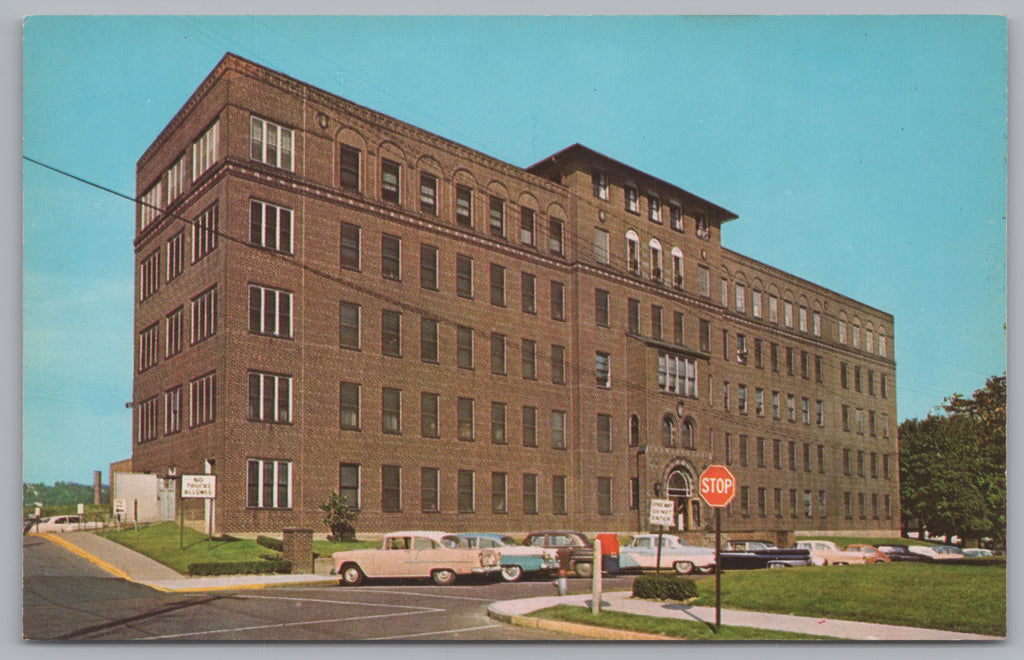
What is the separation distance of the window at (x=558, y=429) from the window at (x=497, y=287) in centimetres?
279

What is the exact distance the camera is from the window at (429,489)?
23172mm

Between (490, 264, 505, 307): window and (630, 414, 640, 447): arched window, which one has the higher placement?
(490, 264, 505, 307): window

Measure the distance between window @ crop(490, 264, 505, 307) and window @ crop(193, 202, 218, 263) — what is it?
620 centimetres

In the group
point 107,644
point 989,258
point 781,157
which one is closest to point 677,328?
point 781,157

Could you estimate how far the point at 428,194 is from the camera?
24531mm

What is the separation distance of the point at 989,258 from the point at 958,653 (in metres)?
6.98

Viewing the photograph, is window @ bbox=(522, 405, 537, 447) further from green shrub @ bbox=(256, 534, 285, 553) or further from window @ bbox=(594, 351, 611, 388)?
green shrub @ bbox=(256, 534, 285, 553)

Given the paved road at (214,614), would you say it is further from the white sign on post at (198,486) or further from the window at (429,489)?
the window at (429,489)

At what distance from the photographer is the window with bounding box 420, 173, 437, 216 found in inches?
957

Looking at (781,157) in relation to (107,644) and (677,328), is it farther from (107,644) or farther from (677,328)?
(107,644)

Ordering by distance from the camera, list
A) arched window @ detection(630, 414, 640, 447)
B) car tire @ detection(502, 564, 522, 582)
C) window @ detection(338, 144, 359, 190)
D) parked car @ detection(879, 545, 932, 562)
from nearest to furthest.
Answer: car tire @ detection(502, 564, 522, 582)
window @ detection(338, 144, 359, 190)
parked car @ detection(879, 545, 932, 562)
arched window @ detection(630, 414, 640, 447)

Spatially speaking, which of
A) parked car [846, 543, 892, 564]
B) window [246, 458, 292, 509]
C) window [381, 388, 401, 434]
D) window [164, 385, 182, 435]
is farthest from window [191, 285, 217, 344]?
parked car [846, 543, 892, 564]

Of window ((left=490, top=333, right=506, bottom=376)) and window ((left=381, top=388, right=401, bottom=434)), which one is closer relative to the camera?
window ((left=381, top=388, right=401, bottom=434))

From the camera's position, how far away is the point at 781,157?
20.8 metres
